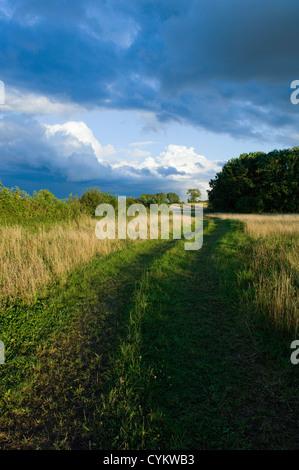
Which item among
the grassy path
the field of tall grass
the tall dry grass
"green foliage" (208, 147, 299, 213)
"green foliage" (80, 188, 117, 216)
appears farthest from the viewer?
"green foliage" (208, 147, 299, 213)

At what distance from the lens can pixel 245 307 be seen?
510 cm

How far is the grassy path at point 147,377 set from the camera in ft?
8.29

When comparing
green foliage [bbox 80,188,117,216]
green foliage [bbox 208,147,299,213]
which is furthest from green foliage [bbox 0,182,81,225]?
green foliage [bbox 208,147,299,213]

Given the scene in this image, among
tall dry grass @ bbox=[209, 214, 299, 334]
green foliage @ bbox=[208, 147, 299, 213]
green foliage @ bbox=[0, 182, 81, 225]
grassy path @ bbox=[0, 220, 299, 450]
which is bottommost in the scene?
grassy path @ bbox=[0, 220, 299, 450]

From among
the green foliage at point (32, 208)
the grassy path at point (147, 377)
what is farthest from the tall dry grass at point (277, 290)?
the green foliage at point (32, 208)

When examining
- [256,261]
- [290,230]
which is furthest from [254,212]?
[256,261]

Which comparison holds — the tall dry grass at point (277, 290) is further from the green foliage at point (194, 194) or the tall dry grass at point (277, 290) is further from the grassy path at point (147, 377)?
the green foliage at point (194, 194)

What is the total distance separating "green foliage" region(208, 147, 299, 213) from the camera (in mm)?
39062

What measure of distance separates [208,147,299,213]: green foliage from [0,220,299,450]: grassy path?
134 feet

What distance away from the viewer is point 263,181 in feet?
133

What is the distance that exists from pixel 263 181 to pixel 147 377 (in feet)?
146

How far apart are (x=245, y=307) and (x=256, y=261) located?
297cm

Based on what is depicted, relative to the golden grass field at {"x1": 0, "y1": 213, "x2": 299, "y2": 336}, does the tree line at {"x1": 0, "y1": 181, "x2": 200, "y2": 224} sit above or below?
above

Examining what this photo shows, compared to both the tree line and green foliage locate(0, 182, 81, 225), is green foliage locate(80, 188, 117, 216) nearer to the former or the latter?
the tree line
